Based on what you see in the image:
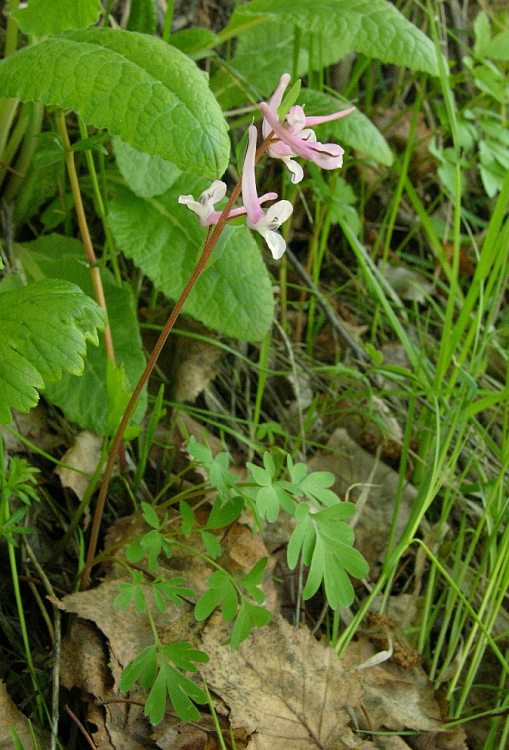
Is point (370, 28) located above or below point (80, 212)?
above

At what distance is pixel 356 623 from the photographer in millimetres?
1450

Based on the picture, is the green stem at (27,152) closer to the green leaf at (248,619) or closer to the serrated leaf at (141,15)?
the serrated leaf at (141,15)

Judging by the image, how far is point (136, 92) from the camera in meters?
1.19

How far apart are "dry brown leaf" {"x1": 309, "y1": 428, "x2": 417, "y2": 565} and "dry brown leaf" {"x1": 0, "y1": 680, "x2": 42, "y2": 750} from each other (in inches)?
31.7

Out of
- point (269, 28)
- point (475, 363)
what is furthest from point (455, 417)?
point (269, 28)

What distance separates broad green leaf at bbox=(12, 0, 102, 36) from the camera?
4.52 ft

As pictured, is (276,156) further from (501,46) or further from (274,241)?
(501,46)

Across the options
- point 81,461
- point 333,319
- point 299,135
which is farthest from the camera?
point 333,319

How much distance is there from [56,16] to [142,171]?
39 centimetres

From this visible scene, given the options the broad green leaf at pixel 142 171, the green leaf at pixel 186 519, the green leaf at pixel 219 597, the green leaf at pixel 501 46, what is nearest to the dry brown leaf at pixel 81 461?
the green leaf at pixel 186 519

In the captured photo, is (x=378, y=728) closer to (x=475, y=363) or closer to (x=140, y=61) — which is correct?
(x=475, y=363)

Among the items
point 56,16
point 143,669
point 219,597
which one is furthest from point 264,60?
point 143,669

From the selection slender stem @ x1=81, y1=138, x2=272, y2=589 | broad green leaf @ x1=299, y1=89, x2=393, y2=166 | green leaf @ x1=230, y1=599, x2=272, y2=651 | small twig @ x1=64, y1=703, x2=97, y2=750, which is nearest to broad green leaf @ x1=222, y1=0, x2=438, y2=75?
broad green leaf @ x1=299, y1=89, x2=393, y2=166

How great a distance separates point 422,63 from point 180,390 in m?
0.95
